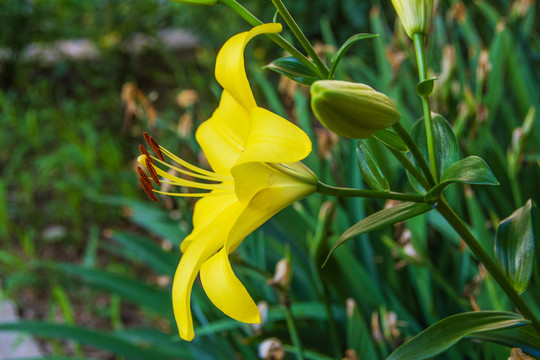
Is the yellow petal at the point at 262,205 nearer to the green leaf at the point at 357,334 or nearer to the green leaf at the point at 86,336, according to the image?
the green leaf at the point at 357,334

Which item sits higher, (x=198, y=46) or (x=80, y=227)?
(x=198, y=46)

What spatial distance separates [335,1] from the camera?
295cm

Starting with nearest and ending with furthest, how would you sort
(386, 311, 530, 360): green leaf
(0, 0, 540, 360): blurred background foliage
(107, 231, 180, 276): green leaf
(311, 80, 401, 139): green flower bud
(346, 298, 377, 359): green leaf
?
(311, 80, 401, 139): green flower bud
(386, 311, 530, 360): green leaf
(346, 298, 377, 359): green leaf
(0, 0, 540, 360): blurred background foliage
(107, 231, 180, 276): green leaf

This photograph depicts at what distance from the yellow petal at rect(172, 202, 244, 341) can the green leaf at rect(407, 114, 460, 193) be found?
0.54 ft

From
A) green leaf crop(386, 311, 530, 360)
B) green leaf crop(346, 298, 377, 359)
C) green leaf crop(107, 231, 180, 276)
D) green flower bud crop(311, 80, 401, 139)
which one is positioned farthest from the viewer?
green leaf crop(107, 231, 180, 276)

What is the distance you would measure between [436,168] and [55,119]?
8.48 feet

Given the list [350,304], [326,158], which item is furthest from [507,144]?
[350,304]

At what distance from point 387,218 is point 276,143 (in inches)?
4.5

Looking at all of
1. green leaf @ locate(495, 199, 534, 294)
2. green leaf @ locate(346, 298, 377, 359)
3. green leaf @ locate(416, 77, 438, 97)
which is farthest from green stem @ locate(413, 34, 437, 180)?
green leaf @ locate(346, 298, 377, 359)

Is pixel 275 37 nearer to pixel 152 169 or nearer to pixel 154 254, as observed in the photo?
pixel 152 169

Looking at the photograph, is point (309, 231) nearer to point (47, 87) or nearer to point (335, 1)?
point (335, 1)

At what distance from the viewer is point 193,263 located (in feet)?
1.43

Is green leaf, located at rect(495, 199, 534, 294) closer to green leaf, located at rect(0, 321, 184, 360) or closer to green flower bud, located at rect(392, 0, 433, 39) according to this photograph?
green flower bud, located at rect(392, 0, 433, 39)

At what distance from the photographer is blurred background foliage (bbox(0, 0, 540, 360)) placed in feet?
3.19
